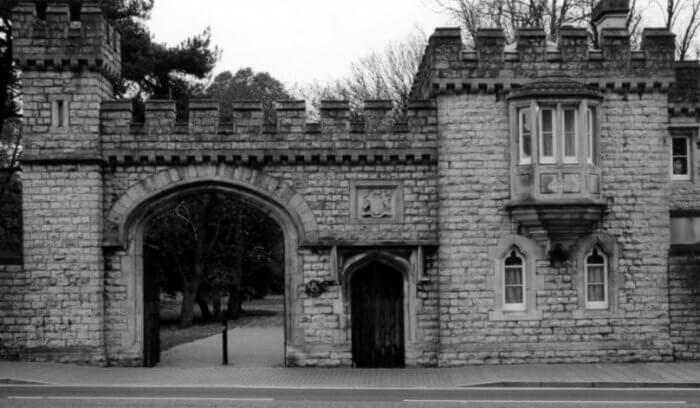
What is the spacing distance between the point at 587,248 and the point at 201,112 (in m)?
8.63

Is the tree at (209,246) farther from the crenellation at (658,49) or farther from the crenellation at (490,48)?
the crenellation at (658,49)

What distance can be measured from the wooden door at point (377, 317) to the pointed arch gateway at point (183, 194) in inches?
51.5

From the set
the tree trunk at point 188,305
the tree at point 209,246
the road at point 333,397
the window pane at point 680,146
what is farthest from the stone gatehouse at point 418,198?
the tree trunk at point 188,305

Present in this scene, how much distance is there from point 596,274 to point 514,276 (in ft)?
5.73

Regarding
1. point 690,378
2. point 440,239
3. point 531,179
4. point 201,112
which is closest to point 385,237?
point 440,239

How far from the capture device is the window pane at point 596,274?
20.8 meters

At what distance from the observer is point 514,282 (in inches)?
816

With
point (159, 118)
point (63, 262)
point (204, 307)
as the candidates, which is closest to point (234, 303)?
point (204, 307)

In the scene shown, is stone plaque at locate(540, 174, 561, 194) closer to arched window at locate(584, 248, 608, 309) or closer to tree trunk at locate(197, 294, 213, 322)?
arched window at locate(584, 248, 608, 309)

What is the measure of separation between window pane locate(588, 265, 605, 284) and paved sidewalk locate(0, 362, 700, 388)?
1841 millimetres

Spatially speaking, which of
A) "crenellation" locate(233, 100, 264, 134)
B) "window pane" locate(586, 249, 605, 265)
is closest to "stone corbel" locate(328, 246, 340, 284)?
"crenellation" locate(233, 100, 264, 134)

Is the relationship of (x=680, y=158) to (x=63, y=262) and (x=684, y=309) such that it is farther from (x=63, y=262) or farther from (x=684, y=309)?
(x=63, y=262)

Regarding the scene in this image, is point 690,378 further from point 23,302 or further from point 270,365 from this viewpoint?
point 23,302

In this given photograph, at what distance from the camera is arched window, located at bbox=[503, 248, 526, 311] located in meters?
20.6
